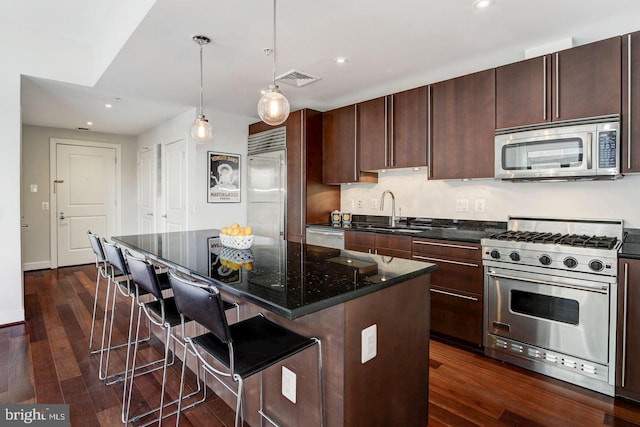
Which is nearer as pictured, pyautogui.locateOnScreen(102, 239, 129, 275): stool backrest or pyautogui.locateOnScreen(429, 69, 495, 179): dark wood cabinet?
pyautogui.locateOnScreen(102, 239, 129, 275): stool backrest

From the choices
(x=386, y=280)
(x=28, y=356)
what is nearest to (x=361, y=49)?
(x=386, y=280)

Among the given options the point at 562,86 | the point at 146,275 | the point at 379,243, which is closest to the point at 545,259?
the point at 562,86

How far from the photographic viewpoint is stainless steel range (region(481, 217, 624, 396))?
2137 millimetres

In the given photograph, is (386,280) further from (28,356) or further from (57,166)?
(57,166)

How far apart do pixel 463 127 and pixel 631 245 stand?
1446 millimetres

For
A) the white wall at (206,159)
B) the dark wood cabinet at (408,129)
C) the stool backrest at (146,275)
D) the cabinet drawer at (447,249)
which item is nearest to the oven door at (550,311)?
the cabinet drawer at (447,249)

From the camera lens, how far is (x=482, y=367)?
2.49 metres

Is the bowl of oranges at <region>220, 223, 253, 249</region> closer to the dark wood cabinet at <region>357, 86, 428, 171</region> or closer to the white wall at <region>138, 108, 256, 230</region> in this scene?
the dark wood cabinet at <region>357, 86, 428, 171</region>

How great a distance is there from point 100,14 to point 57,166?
3943 mm

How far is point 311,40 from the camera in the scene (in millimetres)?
2619

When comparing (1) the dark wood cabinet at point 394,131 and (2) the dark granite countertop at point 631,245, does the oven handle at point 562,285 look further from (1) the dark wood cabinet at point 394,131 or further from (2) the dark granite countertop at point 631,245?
Answer: (1) the dark wood cabinet at point 394,131

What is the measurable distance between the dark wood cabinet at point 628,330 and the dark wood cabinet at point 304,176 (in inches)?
112

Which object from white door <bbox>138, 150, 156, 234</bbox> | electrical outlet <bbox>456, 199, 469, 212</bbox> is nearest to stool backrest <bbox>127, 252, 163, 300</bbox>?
electrical outlet <bbox>456, 199, 469, 212</bbox>

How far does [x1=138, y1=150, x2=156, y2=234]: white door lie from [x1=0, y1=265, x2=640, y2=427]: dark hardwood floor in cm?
304
